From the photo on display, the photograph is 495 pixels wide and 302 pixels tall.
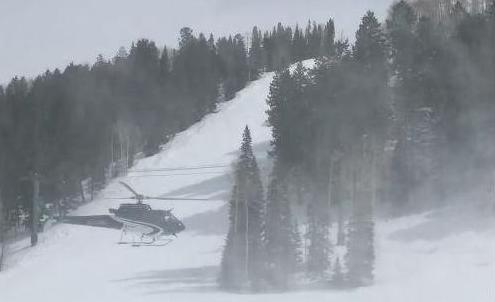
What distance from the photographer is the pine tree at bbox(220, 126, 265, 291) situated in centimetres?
2473

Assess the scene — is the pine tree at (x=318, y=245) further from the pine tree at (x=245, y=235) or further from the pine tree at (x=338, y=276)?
the pine tree at (x=245, y=235)

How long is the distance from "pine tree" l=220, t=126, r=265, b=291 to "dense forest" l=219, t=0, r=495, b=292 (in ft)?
0.20

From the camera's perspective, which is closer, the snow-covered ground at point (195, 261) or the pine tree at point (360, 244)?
the snow-covered ground at point (195, 261)

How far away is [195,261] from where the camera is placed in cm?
2752

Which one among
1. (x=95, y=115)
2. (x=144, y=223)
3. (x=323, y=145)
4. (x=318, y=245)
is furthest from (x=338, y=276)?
(x=95, y=115)

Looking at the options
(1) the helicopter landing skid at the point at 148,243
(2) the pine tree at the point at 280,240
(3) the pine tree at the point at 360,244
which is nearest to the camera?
(3) the pine tree at the point at 360,244

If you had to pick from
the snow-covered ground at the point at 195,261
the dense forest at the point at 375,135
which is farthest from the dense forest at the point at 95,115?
A: the dense forest at the point at 375,135

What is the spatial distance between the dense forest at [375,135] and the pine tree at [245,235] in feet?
0.20

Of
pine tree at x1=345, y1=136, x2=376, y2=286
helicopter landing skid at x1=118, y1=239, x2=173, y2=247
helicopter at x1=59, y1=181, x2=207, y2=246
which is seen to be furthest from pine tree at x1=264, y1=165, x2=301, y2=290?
helicopter landing skid at x1=118, y1=239, x2=173, y2=247

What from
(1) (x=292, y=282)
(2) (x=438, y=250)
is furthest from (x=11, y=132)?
(2) (x=438, y=250)

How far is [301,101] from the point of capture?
30797 mm

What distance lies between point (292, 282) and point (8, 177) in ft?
61.2

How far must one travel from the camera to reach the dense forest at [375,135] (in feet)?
87.9

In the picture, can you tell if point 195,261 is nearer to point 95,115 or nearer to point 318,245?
point 318,245
